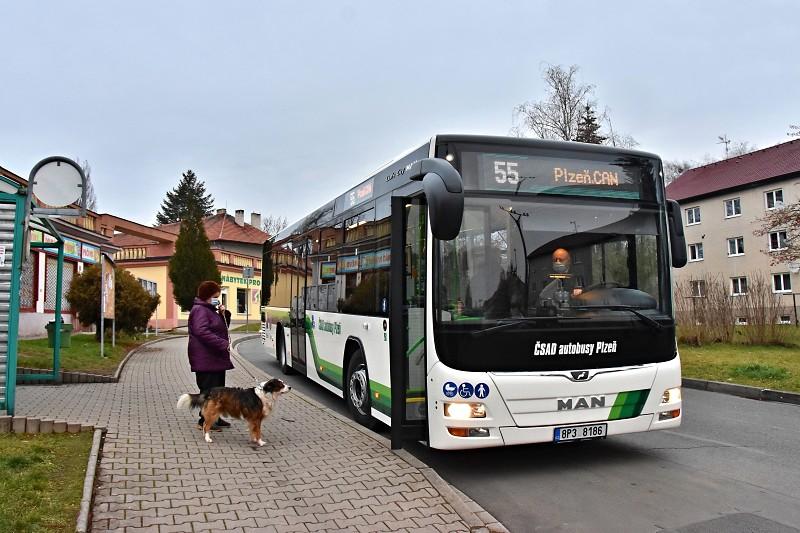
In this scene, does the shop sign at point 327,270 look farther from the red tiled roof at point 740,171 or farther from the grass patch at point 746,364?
the red tiled roof at point 740,171

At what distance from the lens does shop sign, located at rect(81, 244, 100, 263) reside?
25.6 m

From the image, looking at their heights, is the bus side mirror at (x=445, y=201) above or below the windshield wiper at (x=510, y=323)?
above

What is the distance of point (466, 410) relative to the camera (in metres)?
5.44

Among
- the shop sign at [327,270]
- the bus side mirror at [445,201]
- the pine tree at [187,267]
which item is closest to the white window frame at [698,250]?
the pine tree at [187,267]

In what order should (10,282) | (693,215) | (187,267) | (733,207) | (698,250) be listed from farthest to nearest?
(693,215) → (698,250) → (733,207) → (187,267) → (10,282)

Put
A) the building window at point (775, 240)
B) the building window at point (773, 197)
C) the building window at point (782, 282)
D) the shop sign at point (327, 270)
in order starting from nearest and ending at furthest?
the shop sign at point (327, 270) → the building window at point (782, 282) → the building window at point (775, 240) → the building window at point (773, 197)

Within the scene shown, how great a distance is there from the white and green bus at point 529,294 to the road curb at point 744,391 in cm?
617

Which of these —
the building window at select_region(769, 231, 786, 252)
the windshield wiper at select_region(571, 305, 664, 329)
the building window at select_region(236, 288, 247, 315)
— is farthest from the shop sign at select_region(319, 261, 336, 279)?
the building window at select_region(236, 288, 247, 315)

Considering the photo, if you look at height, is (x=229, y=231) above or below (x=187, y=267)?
above

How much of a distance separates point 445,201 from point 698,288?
17497mm

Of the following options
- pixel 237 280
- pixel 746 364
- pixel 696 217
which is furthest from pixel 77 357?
pixel 696 217

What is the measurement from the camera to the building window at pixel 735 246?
4115 cm

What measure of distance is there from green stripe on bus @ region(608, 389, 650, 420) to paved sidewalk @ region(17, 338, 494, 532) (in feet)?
6.12

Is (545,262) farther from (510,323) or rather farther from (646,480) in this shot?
(646,480)
